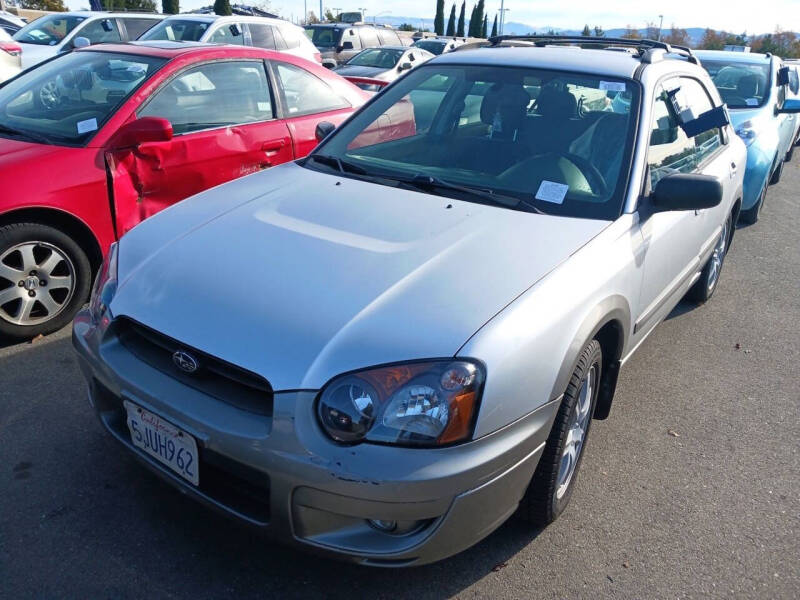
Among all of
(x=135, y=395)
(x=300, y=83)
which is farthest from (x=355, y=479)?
(x=300, y=83)

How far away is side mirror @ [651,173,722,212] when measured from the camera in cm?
272

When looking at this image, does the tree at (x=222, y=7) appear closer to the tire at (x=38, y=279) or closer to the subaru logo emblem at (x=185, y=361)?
the tire at (x=38, y=279)

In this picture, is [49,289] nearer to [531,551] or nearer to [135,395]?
[135,395]

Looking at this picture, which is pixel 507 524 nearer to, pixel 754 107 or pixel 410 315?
pixel 410 315

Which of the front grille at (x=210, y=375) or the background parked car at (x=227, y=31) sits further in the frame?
the background parked car at (x=227, y=31)

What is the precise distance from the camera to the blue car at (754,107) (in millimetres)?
6594

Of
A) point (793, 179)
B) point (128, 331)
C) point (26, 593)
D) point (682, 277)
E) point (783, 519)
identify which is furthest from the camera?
point (793, 179)

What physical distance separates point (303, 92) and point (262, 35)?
667cm

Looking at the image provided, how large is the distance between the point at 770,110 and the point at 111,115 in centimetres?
666

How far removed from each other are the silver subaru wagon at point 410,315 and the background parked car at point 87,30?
30.9 ft

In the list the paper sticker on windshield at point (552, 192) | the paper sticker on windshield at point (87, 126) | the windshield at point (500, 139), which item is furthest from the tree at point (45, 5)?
the paper sticker on windshield at point (552, 192)

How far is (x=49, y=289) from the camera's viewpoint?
12.5 ft

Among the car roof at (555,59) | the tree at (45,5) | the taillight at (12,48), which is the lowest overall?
the tree at (45,5)

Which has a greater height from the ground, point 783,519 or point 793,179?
point 783,519
